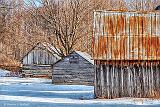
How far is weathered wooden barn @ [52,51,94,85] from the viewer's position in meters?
41.3

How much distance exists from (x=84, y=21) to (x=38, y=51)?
22.7ft

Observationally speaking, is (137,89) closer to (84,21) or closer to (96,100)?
(96,100)

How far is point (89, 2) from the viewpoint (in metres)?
50.1

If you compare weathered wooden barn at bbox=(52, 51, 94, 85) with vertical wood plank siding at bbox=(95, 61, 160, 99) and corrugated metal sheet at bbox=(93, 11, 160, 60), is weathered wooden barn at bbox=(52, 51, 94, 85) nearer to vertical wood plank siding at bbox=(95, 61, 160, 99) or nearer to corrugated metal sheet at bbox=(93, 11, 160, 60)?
corrugated metal sheet at bbox=(93, 11, 160, 60)

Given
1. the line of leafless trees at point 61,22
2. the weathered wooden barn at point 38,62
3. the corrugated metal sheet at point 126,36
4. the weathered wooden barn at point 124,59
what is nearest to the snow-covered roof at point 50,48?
the line of leafless trees at point 61,22

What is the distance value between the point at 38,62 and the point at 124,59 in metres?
26.9

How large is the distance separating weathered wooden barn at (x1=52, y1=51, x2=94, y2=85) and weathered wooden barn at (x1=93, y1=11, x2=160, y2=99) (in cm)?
1374

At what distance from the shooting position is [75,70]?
138ft

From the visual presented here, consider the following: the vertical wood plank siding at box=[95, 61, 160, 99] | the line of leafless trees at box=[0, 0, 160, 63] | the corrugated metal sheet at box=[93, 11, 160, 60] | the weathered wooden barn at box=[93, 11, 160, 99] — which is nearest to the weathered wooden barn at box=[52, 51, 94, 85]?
the line of leafless trees at box=[0, 0, 160, 63]

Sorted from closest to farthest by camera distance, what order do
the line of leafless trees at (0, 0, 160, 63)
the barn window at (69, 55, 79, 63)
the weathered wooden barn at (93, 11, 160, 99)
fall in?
the weathered wooden barn at (93, 11, 160, 99) → the barn window at (69, 55, 79, 63) → the line of leafless trees at (0, 0, 160, 63)

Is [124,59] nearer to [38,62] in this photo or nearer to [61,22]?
[61,22]

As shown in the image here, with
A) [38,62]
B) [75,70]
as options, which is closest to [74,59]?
[75,70]

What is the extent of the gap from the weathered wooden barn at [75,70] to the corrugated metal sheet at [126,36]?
44.6 ft

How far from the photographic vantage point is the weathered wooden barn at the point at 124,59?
26969 millimetres
